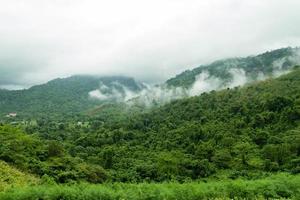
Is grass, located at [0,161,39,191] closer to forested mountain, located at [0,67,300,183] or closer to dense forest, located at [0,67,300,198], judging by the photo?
dense forest, located at [0,67,300,198]

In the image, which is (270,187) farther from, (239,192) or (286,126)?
(286,126)

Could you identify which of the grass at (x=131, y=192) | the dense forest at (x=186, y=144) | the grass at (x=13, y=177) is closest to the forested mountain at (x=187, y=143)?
the dense forest at (x=186, y=144)

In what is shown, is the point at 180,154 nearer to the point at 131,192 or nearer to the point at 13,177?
the point at 13,177

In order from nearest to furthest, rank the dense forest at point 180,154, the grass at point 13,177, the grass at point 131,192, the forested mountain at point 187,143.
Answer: the grass at point 131,192 → the dense forest at point 180,154 → the grass at point 13,177 → the forested mountain at point 187,143

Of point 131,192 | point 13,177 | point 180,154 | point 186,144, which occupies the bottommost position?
point 186,144

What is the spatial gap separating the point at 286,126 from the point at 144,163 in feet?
101

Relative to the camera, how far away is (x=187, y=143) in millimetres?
93250

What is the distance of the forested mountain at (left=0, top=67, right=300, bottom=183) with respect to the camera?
50000 millimetres

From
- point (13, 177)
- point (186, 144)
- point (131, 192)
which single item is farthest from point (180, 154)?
point (131, 192)

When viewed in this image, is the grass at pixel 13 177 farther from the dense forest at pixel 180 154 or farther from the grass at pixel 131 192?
the grass at pixel 131 192

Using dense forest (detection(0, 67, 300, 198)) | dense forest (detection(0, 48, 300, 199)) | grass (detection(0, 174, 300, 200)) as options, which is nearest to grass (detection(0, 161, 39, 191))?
dense forest (detection(0, 48, 300, 199))

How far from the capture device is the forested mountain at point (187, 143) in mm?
50000

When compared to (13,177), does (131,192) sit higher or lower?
lower

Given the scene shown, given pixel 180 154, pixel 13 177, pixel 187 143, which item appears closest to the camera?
pixel 13 177
